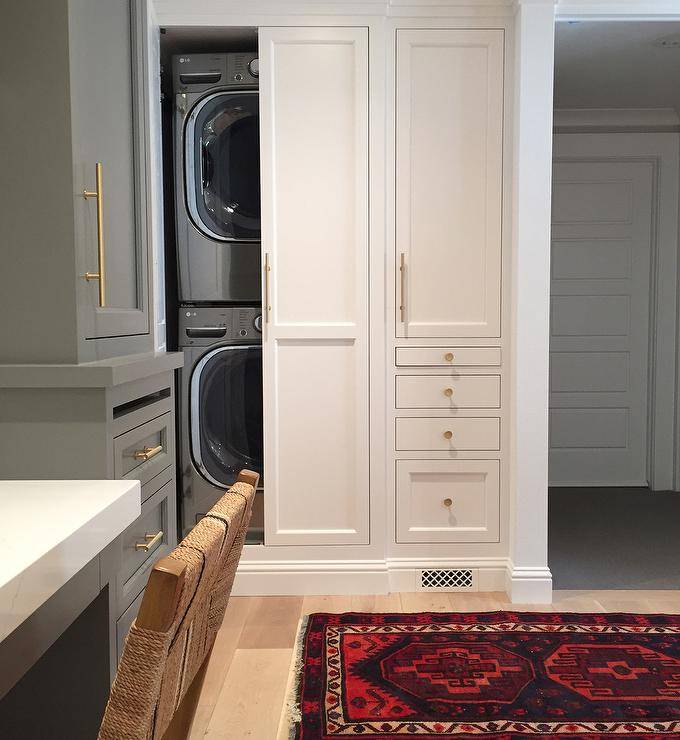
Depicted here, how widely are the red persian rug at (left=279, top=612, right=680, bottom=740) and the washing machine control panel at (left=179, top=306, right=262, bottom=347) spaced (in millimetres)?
1120

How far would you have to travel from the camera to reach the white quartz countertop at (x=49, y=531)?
2.32 feet

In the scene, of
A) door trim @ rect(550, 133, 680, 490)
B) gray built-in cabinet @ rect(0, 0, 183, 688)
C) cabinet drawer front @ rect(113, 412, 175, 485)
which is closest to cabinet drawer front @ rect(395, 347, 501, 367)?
cabinet drawer front @ rect(113, 412, 175, 485)

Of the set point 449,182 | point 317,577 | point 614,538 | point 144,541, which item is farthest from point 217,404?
point 614,538

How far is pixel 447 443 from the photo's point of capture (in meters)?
3.14

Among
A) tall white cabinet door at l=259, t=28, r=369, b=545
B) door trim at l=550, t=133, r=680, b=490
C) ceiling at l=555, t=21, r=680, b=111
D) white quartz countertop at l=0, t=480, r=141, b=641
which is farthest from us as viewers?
door trim at l=550, t=133, r=680, b=490

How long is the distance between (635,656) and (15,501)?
7.06ft

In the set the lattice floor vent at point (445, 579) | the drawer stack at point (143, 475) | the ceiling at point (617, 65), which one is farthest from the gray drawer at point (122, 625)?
the ceiling at point (617, 65)

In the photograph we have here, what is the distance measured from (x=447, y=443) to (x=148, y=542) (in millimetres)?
1800

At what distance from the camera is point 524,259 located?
2967mm

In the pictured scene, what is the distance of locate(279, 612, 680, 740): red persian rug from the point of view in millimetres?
2094

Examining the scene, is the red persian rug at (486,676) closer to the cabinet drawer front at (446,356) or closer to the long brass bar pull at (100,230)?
the cabinet drawer front at (446,356)

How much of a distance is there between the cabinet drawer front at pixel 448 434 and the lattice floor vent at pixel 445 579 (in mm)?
496

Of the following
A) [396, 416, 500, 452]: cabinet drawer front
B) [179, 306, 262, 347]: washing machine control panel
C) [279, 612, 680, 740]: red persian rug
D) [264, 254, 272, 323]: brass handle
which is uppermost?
[264, 254, 272, 323]: brass handle

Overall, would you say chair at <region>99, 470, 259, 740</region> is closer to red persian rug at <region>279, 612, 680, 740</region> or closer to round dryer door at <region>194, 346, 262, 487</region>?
red persian rug at <region>279, 612, 680, 740</region>
